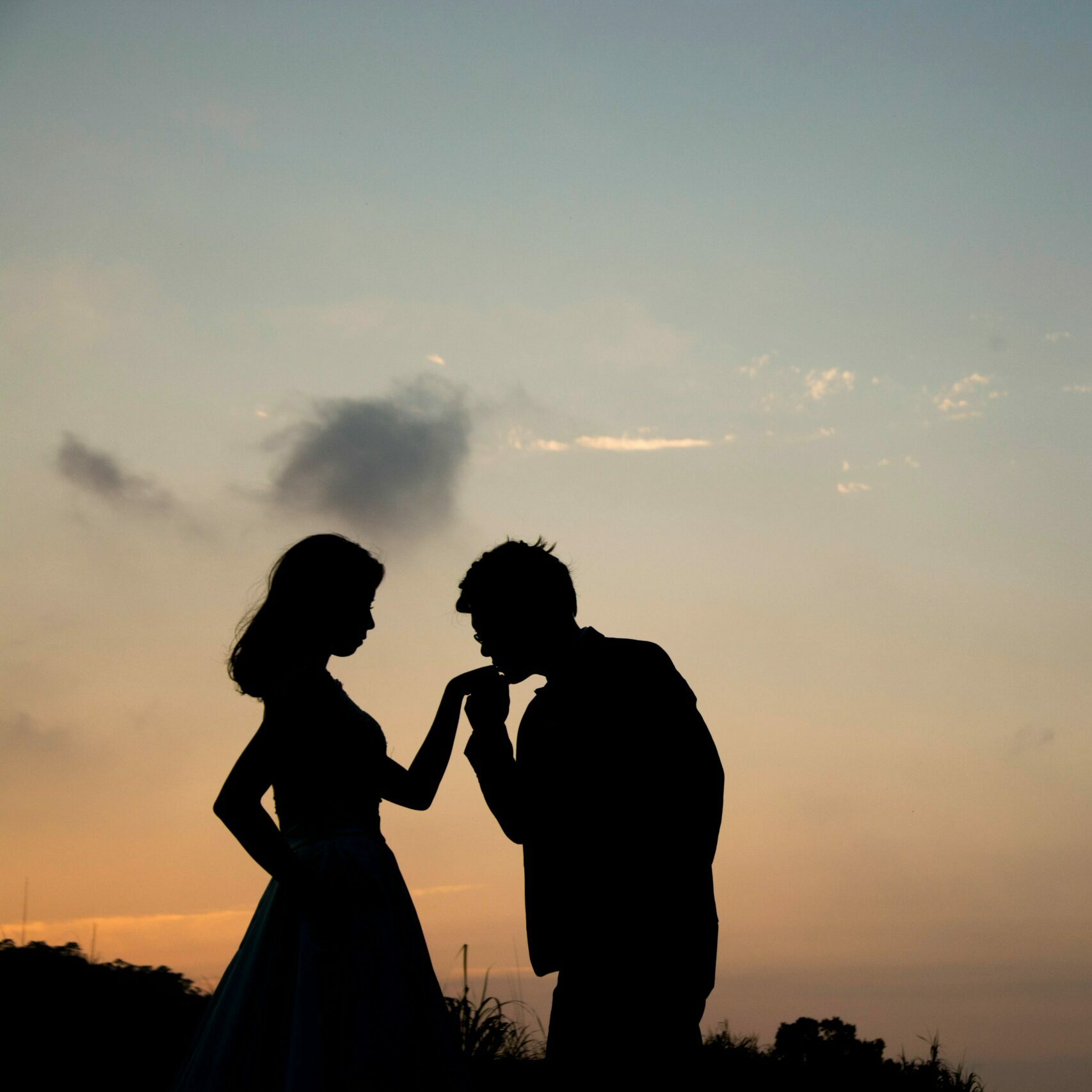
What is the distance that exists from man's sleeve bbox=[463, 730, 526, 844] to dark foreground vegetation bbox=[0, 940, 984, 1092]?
3695 mm

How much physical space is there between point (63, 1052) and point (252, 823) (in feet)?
16.0

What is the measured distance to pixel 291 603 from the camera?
449 cm

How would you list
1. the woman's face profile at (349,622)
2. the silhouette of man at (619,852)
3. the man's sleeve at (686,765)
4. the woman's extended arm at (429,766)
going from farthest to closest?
the woman's extended arm at (429,766) < the woman's face profile at (349,622) < the man's sleeve at (686,765) < the silhouette of man at (619,852)

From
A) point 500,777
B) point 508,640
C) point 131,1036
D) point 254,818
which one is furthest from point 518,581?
point 131,1036

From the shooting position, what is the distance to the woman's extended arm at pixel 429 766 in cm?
469

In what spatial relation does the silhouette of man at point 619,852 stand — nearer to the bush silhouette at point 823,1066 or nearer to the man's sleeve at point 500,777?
the man's sleeve at point 500,777

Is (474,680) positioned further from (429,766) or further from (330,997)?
(330,997)

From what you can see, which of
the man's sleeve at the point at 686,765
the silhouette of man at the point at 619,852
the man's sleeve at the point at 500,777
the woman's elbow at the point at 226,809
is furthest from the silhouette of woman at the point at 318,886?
the man's sleeve at the point at 686,765

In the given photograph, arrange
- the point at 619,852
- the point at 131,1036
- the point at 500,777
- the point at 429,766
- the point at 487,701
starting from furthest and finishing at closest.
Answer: the point at 131,1036 → the point at 429,766 → the point at 487,701 → the point at 500,777 → the point at 619,852

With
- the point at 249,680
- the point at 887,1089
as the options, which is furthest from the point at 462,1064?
the point at 887,1089

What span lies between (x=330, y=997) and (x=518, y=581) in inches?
62.4

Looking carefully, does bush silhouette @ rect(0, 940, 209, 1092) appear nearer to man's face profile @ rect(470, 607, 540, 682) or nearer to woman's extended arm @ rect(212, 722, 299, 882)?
woman's extended arm @ rect(212, 722, 299, 882)

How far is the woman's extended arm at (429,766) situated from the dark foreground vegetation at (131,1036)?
10.3 ft

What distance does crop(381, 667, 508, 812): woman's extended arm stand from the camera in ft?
15.4
